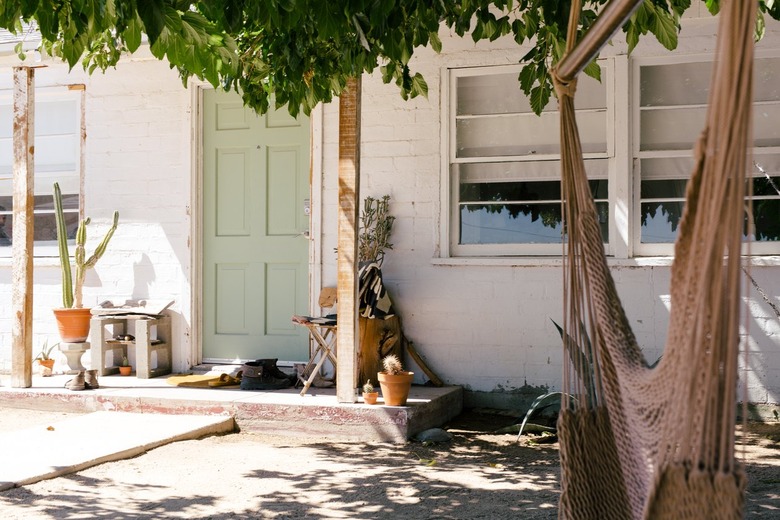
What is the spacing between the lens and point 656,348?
6336 mm

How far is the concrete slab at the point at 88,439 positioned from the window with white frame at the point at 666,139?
3419mm

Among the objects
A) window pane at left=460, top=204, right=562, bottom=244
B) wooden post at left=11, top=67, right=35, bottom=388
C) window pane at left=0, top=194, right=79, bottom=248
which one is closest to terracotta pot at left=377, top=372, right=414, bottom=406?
window pane at left=460, top=204, right=562, bottom=244

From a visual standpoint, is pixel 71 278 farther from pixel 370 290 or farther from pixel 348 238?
pixel 348 238

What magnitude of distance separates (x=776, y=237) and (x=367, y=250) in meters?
2.99

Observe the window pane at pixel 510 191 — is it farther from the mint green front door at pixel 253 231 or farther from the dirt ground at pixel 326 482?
the dirt ground at pixel 326 482

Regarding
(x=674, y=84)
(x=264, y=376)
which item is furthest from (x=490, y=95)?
(x=264, y=376)

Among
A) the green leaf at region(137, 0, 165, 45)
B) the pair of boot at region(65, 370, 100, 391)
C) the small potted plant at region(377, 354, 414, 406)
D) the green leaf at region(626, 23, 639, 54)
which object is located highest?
the green leaf at region(626, 23, 639, 54)

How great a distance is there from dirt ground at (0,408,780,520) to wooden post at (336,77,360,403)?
0.55 meters

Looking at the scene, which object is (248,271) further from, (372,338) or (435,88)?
(435,88)

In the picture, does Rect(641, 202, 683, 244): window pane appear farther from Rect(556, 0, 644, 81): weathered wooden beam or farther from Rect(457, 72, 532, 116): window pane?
Rect(556, 0, 644, 81): weathered wooden beam

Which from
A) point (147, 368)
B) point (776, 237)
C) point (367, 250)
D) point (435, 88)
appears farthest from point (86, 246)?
point (776, 237)

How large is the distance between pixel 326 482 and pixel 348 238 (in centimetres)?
173

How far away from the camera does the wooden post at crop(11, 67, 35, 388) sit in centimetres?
680

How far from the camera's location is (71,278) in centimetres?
754
